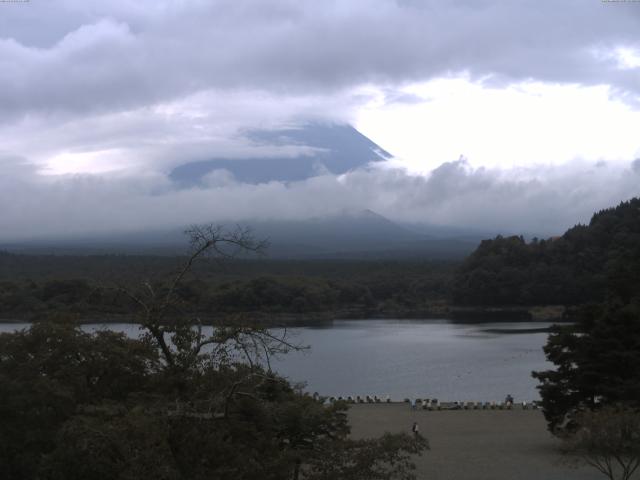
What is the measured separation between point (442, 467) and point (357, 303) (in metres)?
45.0

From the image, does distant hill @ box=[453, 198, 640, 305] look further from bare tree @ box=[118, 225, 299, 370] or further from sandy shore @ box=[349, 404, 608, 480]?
bare tree @ box=[118, 225, 299, 370]

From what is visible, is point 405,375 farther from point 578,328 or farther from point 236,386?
point 236,386

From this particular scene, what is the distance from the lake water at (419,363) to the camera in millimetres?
24422

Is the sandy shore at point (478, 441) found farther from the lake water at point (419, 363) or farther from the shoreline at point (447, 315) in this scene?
the shoreline at point (447, 315)

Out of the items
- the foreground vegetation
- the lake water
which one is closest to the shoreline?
the lake water

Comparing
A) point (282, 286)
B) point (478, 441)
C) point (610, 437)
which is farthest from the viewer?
point (282, 286)

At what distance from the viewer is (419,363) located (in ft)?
Result: 98.5

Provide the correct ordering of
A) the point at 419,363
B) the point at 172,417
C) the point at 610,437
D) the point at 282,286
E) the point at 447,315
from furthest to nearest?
the point at 447,315 → the point at 282,286 → the point at 419,363 → the point at 610,437 → the point at 172,417

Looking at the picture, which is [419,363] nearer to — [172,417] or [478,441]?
[478,441]

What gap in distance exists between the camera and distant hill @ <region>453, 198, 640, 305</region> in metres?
53.7

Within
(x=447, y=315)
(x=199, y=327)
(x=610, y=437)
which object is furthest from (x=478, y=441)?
(x=447, y=315)

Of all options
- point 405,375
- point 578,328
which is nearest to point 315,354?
point 405,375

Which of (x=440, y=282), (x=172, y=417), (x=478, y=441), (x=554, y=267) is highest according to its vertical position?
(x=554, y=267)

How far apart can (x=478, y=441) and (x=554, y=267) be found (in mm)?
43136
